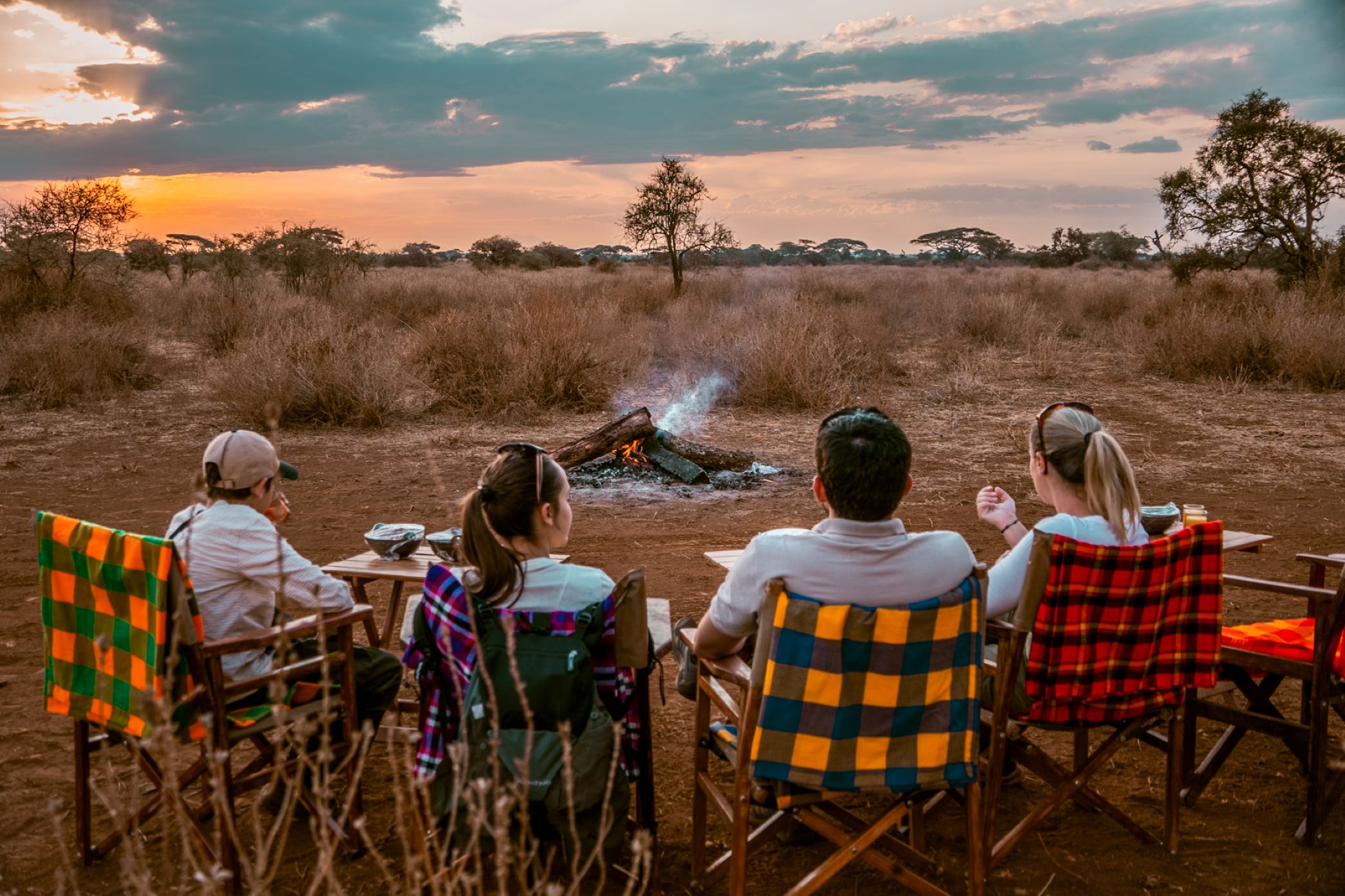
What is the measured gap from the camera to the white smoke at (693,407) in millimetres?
10633

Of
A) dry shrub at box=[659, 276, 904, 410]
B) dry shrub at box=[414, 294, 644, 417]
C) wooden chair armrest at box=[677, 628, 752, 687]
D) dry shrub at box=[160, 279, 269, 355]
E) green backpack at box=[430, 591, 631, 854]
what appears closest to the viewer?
green backpack at box=[430, 591, 631, 854]

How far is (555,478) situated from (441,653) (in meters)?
0.52

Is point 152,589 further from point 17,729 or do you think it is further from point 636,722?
point 17,729

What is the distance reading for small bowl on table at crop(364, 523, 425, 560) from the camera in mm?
3645

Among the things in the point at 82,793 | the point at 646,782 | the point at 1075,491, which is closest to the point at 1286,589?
the point at 1075,491

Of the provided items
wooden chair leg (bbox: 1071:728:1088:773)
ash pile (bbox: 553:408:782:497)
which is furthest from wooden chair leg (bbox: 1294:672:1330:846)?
ash pile (bbox: 553:408:782:497)

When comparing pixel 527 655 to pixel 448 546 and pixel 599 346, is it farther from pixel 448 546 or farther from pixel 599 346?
pixel 599 346

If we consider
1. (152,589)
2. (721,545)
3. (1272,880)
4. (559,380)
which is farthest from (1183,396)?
(152,589)

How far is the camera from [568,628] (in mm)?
2430

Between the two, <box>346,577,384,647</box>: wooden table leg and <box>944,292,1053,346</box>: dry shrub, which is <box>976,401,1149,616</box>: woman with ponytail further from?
<box>944,292,1053,346</box>: dry shrub

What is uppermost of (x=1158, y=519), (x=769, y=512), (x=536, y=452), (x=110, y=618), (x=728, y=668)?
(x=536, y=452)

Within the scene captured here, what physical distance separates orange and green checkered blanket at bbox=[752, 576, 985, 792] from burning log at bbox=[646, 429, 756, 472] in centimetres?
601

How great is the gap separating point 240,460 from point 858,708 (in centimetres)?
189

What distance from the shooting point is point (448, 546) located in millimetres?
3537
